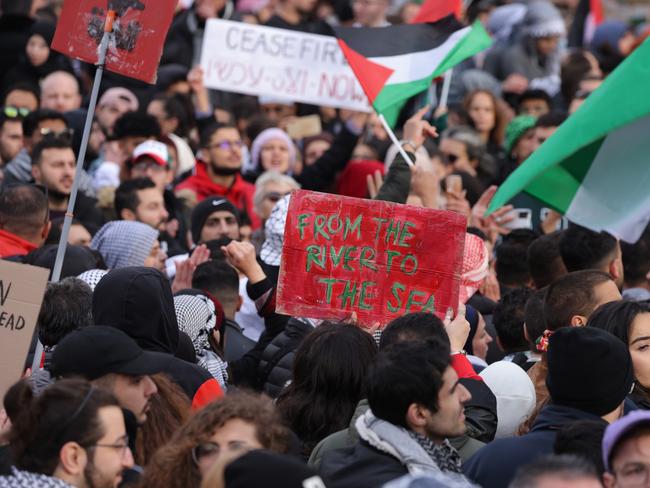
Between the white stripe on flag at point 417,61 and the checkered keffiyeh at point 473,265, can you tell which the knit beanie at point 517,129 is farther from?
the checkered keffiyeh at point 473,265

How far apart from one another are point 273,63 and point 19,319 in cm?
696

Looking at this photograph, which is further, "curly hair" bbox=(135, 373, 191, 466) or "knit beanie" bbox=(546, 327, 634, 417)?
"curly hair" bbox=(135, 373, 191, 466)

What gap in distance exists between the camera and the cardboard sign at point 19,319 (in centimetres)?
557

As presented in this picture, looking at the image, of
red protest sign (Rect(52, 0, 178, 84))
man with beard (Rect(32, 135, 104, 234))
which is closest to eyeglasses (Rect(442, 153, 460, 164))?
man with beard (Rect(32, 135, 104, 234))

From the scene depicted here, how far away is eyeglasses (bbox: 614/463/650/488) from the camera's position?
4.29 metres

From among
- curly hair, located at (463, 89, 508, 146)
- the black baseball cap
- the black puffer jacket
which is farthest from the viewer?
curly hair, located at (463, 89, 508, 146)

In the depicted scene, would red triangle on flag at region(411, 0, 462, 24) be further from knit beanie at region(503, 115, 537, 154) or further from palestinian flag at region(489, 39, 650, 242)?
knit beanie at region(503, 115, 537, 154)

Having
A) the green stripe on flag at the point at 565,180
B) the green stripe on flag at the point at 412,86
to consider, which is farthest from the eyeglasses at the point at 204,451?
the green stripe on flag at the point at 412,86

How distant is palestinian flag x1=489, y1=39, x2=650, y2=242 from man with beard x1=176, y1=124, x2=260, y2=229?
345cm

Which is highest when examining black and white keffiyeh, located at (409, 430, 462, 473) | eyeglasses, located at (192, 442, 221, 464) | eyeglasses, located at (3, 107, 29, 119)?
eyeglasses, located at (3, 107, 29, 119)

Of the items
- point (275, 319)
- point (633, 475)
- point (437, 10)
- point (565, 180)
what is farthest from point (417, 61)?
point (633, 475)

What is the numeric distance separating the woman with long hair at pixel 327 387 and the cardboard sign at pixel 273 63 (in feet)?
21.9

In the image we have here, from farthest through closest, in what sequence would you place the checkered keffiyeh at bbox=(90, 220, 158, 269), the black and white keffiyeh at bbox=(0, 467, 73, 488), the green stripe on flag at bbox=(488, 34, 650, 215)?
the checkered keffiyeh at bbox=(90, 220, 158, 269)
the green stripe on flag at bbox=(488, 34, 650, 215)
the black and white keffiyeh at bbox=(0, 467, 73, 488)

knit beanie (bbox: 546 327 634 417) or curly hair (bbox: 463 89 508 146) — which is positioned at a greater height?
curly hair (bbox: 463 89 508 146)
